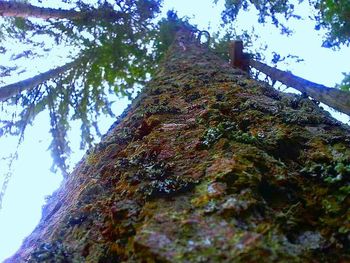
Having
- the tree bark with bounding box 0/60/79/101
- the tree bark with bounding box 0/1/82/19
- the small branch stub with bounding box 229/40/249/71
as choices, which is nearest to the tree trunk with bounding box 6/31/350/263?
the small branch stub with bounding box 229/40/249/71

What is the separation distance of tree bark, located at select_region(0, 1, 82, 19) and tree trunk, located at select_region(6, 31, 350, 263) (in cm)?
633

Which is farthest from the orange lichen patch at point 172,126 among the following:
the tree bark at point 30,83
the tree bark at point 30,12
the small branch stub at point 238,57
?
the tree bark at point 30,83

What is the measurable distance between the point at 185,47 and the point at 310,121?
5826 millimetres

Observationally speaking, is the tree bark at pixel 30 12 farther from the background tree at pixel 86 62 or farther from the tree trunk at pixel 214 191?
the tree trunk at pixel 214 191

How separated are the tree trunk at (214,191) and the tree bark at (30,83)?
21.5 ft

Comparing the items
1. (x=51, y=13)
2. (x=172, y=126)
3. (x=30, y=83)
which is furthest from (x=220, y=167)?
(x=51, y=13)

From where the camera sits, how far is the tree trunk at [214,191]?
1637 millimetres

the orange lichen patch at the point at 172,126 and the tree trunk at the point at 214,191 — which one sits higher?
the orange lichen patch at the point at 172,126

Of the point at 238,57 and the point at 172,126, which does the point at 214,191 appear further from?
the point at 238,57

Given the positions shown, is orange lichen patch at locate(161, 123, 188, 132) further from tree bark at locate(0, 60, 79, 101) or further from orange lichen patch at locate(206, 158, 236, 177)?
tree bark at locate(0, 60, 79, 101)

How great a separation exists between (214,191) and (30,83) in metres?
9.41

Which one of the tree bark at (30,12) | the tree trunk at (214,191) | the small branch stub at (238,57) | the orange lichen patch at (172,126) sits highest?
the tree bark at (30,12)

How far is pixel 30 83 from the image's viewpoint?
10.4 m

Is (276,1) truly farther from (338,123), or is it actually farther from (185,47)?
(338,123)
